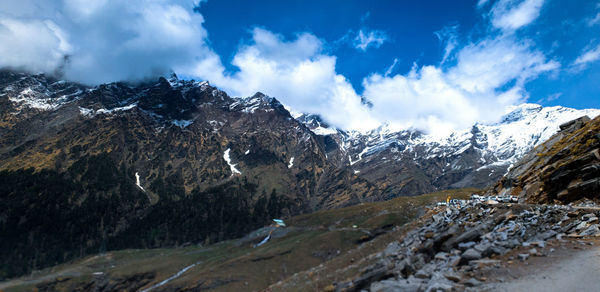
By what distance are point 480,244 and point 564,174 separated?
16.8m

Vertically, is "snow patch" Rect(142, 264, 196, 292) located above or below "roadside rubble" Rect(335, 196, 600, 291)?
below

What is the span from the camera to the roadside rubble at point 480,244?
16406 mm

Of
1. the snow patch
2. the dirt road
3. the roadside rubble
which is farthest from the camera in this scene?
the snow patch

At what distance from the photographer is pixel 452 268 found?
1764 cm

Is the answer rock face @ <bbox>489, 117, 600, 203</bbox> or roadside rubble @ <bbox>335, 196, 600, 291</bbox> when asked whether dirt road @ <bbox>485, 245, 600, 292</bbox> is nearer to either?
roadside rubble @ <bbox>335, 196, 600, 291</bbox>

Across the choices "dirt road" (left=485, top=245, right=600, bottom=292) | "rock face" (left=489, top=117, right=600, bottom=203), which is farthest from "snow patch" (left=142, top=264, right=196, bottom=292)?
"dirt road" (left=485, top=245, right=600, bottom=292)

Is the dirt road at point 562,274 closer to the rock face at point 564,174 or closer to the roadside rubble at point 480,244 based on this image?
the roadside rubble at point 480,244

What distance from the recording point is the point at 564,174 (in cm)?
2891

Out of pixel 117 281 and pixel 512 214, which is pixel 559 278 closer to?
pixel 512 214

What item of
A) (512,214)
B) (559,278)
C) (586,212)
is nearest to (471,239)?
(512,214)

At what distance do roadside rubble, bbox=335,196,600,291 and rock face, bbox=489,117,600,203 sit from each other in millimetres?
7305

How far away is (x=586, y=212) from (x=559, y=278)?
23.3ft

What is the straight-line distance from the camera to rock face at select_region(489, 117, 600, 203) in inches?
1025

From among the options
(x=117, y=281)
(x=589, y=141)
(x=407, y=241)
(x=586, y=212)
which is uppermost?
(x=589, y=141)
